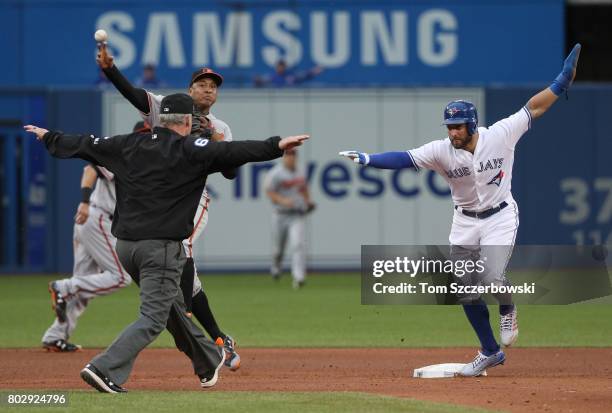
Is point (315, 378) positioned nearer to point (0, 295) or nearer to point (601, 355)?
point (601, 355)

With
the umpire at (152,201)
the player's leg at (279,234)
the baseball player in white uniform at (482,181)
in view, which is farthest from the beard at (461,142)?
the player's leg at (279,234)

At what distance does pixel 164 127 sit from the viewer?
29.3 ft

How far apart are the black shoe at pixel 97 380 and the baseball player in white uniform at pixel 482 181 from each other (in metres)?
2.75

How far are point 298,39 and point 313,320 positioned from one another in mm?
12098

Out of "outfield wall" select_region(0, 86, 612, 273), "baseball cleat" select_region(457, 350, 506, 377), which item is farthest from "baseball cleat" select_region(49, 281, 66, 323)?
"outfield wall" select_region(0, 86, 612, 273)

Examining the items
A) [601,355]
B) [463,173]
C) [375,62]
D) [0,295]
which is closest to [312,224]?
[375,62]

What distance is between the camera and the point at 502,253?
34.5ft

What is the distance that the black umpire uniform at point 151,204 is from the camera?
8703mm

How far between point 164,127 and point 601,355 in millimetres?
5458

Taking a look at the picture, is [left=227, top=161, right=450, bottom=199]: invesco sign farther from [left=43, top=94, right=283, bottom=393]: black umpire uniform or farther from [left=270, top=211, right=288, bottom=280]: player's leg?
[left=43, top=94, right=283, bottom=393]: black umpire uniform

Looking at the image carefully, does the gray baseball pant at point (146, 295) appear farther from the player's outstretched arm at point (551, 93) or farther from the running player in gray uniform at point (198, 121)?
the player's outstretched arm at point (551, 93)

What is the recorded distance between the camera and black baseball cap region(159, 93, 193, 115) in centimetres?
892

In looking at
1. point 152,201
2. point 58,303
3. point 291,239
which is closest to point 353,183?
point 291,239

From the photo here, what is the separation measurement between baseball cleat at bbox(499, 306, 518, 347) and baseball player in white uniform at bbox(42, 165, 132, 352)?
390 cm
